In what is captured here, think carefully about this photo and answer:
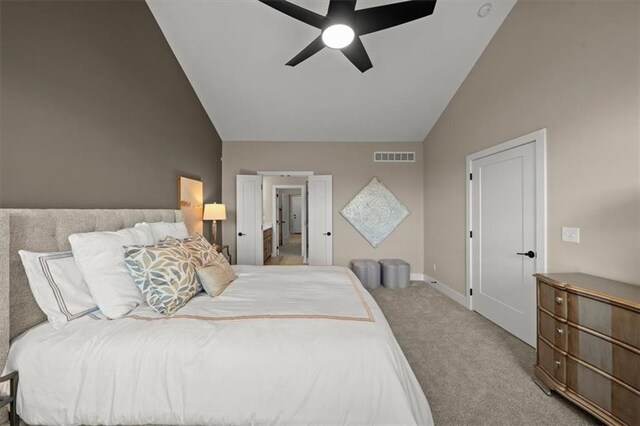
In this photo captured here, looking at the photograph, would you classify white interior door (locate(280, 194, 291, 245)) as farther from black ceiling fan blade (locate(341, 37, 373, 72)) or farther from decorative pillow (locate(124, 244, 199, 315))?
decorative pillow (locate(124, 244, 199, 315))

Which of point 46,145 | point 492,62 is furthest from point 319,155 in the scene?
point 46,145

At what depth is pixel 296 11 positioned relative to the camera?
1757 mm

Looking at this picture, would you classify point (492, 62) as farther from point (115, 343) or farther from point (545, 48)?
point (115, 343)

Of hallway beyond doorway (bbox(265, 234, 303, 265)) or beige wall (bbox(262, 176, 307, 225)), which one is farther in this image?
beige wall (bbox(262, 176, 307, 225))

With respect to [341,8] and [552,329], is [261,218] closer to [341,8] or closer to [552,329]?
[341,8]

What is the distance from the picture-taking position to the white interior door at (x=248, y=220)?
14.8ft

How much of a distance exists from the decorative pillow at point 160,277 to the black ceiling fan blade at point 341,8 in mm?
2035

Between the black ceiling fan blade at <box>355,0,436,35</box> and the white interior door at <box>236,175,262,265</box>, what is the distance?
3191 mm

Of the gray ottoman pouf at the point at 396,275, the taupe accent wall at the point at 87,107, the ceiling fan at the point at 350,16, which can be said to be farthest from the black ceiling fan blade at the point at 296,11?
the gray ottoman pouf at the point at 396,275

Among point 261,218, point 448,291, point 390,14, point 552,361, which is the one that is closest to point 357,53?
point 390,14

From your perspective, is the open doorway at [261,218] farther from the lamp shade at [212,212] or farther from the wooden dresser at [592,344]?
the wooden dresser at [592,344]

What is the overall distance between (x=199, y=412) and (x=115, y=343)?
1.71 ft

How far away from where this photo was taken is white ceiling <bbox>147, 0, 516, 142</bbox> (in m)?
2.61

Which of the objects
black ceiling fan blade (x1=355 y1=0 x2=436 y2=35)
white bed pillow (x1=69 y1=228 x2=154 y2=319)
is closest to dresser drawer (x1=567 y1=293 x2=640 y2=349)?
black ceiling fan blade (x1=355 y1=0 x2=436 y2=35)
